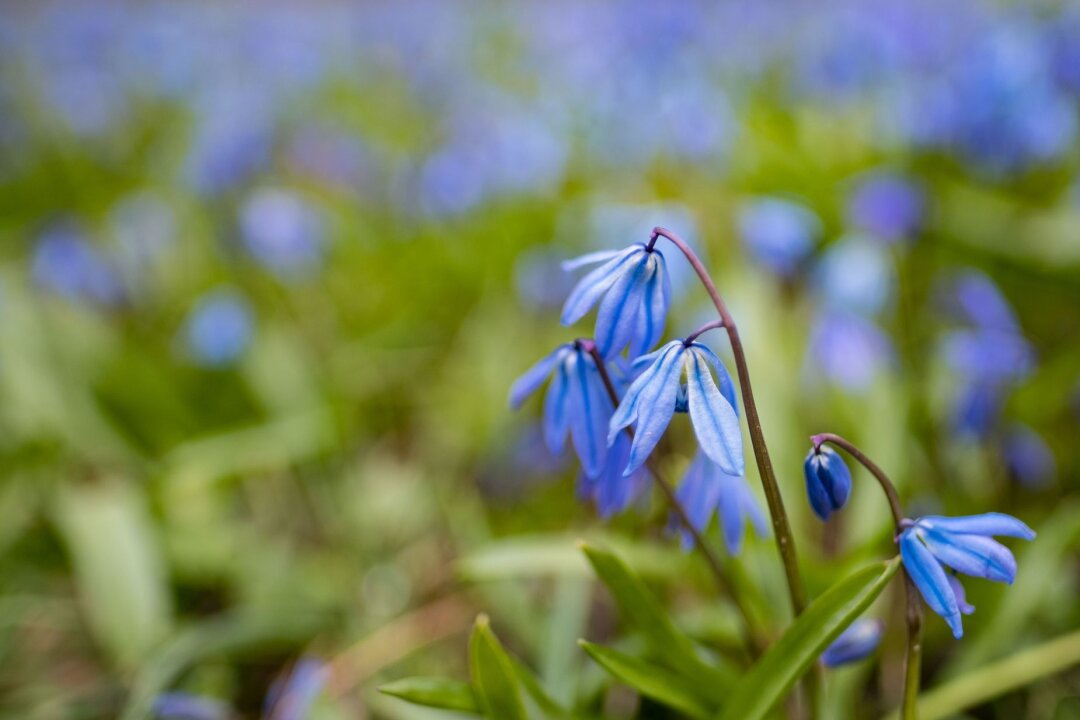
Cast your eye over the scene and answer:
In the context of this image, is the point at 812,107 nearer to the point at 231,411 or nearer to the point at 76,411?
the point at 231,411

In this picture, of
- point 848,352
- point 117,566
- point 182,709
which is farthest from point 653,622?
point 117,566

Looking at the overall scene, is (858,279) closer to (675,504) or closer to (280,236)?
(675,504)

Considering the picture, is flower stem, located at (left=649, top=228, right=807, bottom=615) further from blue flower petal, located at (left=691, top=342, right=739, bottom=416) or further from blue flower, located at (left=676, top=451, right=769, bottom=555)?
blue flower, located at (left=676, top=451, right=769, bottom=555)

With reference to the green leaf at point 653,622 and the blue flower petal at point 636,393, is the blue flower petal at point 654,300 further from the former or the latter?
the green leaf at point 653,622

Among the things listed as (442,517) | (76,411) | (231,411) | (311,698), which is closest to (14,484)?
(76,411)

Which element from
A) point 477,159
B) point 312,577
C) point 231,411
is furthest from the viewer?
point 477,159

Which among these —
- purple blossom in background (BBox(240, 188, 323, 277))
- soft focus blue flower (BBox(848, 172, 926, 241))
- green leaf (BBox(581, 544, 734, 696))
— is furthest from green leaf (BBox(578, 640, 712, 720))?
purple blossom in background (BBox(240, 188, 323, 277))
